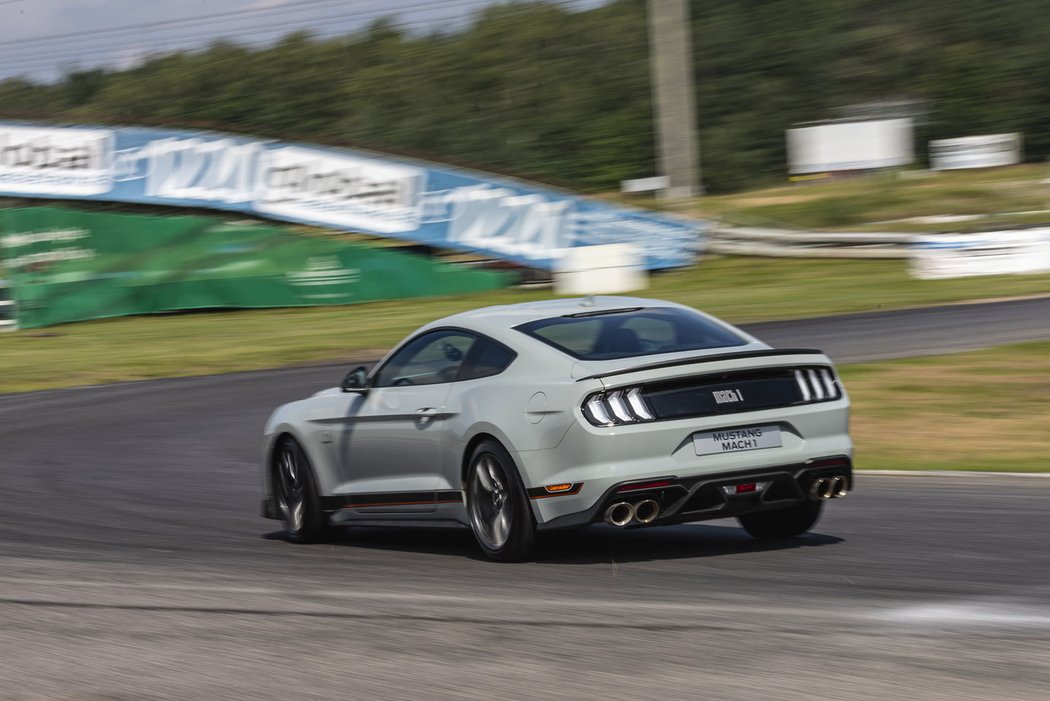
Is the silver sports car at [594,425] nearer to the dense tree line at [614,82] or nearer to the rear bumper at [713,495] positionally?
the rear bumper at [713,495]

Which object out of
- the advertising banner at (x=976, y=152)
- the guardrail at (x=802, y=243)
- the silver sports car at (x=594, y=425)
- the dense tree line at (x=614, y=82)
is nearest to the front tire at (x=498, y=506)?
the silver sports car at (x=594, y=425)

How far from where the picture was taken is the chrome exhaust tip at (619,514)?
7.05 meters

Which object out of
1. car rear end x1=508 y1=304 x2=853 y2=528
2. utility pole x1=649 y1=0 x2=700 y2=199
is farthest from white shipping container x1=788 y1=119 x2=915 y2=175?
car rear end x1=508 y1=304 x2=853 y2=528

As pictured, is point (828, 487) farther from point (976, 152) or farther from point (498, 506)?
point (976, 152)

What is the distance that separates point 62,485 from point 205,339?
1710 cm

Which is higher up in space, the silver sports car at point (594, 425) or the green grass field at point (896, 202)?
the silver sports car at point (594, 425)

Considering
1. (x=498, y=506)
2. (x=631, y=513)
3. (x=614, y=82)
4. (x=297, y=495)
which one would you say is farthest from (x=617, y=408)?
(x=614, y=82)

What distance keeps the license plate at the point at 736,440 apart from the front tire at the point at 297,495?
2847 millimetres

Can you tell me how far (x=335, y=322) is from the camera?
30750 millimetres

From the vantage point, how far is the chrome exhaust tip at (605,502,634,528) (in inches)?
278

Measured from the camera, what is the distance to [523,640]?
577cm

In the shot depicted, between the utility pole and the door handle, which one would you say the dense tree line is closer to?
the utility pole

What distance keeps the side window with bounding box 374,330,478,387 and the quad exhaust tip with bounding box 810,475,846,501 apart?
6.32 feet

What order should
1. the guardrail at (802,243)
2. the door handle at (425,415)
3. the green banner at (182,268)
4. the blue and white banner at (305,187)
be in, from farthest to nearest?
the guardrail at (802,243), the blue and white banner at (305,187), the green banner at (182,268), the door handle at (425,415)
